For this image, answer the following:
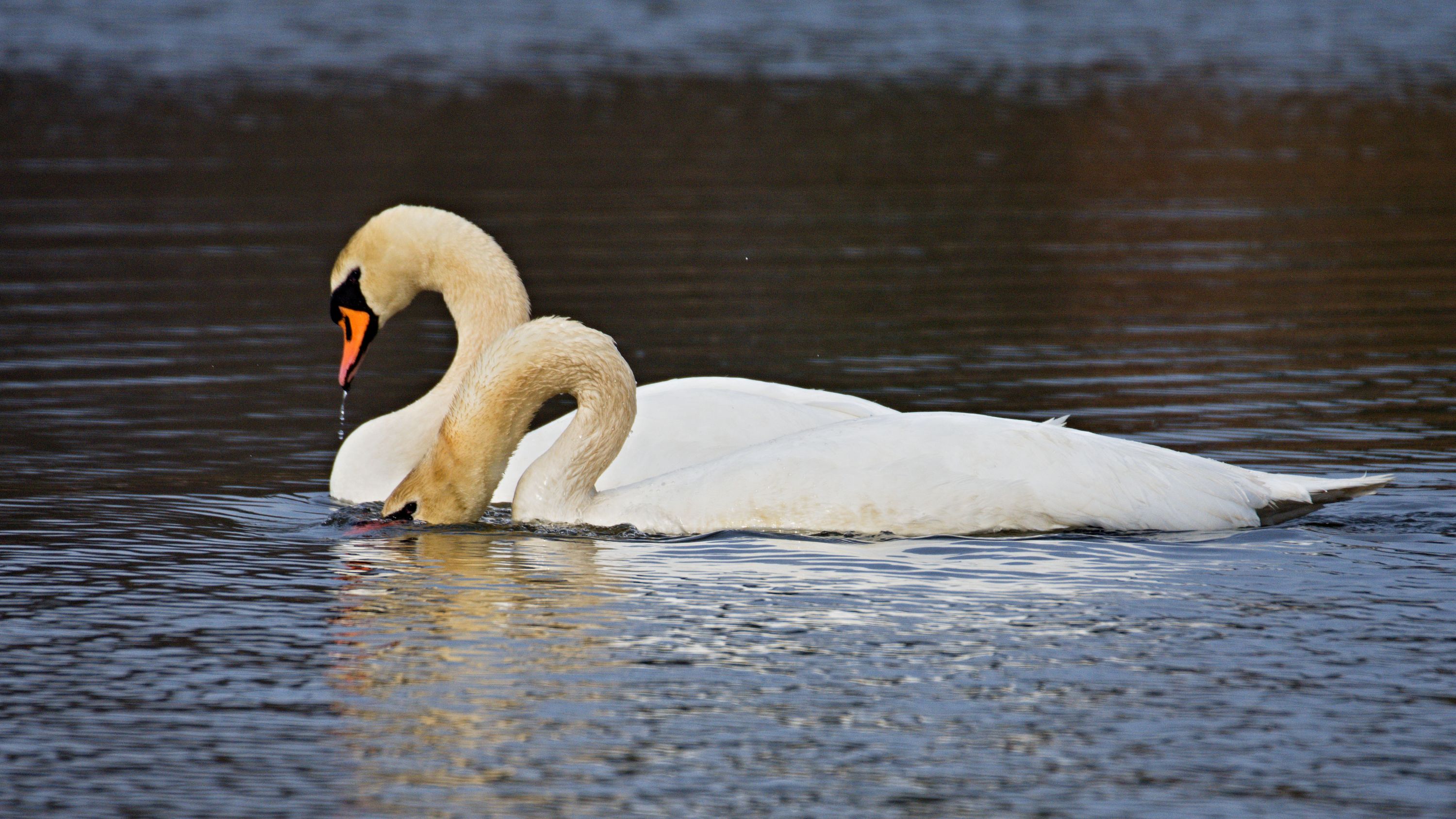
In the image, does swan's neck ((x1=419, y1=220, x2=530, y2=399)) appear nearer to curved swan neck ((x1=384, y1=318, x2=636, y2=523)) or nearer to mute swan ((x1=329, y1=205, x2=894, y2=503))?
mute swan ((x1=329, y1=205, x2=894, y2=503))

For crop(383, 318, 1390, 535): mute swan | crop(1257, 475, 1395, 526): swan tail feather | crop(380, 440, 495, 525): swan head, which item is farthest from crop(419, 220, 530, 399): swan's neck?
crop(1257, 475, 1395, 526): swan tail feather

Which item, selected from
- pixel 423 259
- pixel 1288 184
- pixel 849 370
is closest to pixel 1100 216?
pixel 1288 184

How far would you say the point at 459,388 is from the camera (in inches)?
346

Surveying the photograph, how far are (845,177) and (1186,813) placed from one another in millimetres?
18318

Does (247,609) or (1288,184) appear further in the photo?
(1288,184)

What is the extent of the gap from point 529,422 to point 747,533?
114cm

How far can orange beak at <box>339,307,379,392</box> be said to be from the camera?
408 inches

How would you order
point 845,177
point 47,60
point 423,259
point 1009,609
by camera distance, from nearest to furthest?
point 1009,609, point 423,259, point 845,177, point 47,60

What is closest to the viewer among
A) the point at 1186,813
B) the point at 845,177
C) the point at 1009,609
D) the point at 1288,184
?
the point at 1186,813

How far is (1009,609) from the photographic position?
696 cm

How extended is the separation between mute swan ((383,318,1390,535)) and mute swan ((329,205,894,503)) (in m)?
0.59

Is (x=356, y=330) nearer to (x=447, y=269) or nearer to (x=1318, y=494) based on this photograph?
(x=447, y=269)

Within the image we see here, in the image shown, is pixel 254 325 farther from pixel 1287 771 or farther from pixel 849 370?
pixel 1287 771

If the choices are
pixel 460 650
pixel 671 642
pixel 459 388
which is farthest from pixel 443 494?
pixel 671 642
